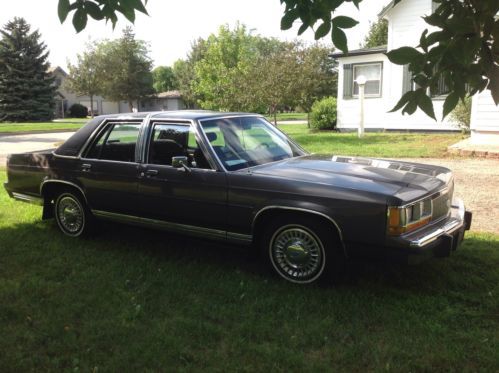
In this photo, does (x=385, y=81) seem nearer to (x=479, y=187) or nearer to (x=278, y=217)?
(x=479, y=187)

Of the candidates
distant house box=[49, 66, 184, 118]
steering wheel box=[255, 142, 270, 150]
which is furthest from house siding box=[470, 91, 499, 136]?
distant house box=[49, 66, 184, 118]

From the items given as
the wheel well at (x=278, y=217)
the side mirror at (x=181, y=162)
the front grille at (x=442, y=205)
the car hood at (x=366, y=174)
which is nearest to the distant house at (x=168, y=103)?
the side mirror at (x=181, y=162)

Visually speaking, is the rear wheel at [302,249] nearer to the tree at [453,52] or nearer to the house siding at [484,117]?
the tree at [453,52]

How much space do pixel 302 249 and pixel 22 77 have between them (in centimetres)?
4502

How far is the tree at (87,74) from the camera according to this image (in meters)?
55.8

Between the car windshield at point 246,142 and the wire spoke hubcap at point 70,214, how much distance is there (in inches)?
82.1

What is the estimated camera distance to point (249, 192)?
454cm

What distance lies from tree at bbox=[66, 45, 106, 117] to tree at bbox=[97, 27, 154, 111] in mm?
626

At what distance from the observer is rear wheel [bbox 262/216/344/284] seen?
168 inches

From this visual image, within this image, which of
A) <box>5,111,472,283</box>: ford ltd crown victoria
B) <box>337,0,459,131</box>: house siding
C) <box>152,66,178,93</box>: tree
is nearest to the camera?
<box>5,111,472,283</box>: ford ltd crown victoria

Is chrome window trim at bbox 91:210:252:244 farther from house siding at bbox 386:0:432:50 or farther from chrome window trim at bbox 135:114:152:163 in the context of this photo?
house siding at bbox 386:0:432:50

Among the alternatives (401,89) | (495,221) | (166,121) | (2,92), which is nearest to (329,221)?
(166,121)

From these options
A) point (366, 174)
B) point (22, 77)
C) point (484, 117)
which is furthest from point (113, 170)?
point (22, 77)

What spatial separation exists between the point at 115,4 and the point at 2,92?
1783 inches
